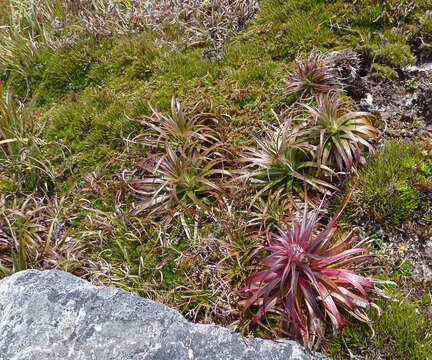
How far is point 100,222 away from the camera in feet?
12.2

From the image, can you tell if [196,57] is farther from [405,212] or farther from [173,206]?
[405,212]

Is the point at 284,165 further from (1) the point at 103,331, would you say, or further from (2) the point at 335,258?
(1) the point at 103,331

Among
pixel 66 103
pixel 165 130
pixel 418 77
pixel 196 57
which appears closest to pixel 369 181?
pixel 418 77

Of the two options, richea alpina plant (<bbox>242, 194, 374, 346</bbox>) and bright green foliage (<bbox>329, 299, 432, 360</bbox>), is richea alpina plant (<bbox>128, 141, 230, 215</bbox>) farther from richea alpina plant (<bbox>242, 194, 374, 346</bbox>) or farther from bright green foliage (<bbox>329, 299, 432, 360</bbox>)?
bright green foliage (<bbox>329, 299, 432, 360</bbox>)

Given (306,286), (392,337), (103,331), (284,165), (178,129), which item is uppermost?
(178,129)

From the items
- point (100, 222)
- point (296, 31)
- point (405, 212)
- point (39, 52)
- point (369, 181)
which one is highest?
point (39, 52)

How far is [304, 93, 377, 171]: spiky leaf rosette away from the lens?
334 centimetres

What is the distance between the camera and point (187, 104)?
4.39 m

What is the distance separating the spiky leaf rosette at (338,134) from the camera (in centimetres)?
334

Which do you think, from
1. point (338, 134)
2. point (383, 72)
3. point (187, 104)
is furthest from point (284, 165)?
point (383, 72)

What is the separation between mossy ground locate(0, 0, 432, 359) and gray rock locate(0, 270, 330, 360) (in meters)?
0.59

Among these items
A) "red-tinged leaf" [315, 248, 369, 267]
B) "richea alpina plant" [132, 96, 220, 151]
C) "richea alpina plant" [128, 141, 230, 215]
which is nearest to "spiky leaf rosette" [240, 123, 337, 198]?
"richea alpina plant" [128, 141, 230, 215]

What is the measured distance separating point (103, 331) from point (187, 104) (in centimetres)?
286

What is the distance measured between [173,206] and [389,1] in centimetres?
353
